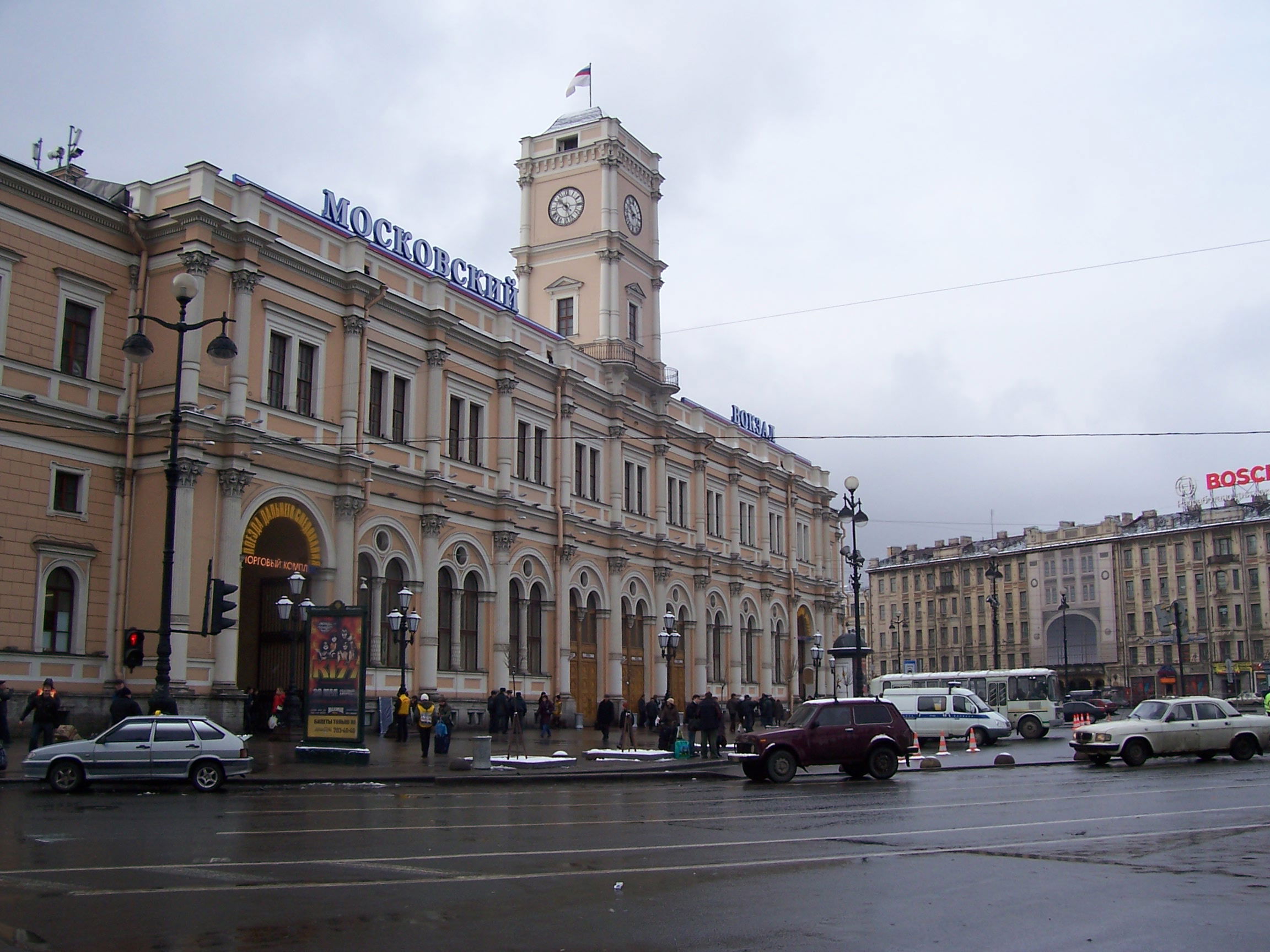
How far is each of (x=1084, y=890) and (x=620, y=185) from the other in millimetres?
48075

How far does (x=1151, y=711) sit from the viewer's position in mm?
27359

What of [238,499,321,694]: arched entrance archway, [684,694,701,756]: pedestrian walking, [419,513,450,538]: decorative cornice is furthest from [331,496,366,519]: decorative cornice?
[684,694,701,756]: pedestrian walking

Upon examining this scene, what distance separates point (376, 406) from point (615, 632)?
15897mm

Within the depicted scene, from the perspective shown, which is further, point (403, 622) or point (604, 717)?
point (604, 717)

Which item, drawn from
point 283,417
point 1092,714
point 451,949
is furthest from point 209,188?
point 1092,714

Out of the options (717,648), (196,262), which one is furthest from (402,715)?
(717,648)

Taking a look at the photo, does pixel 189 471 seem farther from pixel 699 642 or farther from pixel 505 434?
pixel 699 642

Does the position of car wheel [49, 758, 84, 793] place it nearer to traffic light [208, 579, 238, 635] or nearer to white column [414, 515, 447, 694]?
traffic light [208, 579, 238, 635]

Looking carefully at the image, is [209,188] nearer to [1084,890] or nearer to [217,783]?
[217,783]

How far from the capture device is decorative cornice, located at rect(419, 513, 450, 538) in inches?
1545

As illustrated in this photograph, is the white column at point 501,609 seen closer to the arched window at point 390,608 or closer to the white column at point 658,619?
the arched window at point 390,608

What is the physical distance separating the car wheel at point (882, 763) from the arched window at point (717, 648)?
34.4m

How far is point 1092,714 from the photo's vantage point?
59000mm

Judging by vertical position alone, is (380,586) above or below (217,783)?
above
